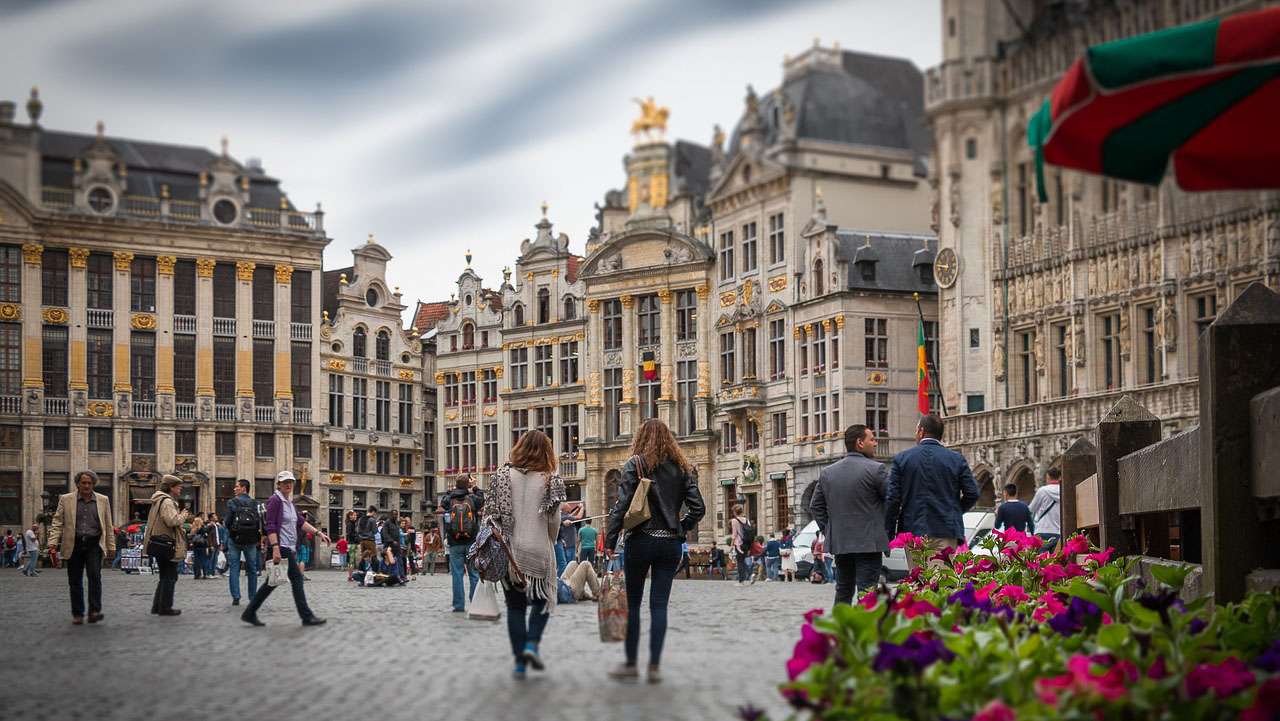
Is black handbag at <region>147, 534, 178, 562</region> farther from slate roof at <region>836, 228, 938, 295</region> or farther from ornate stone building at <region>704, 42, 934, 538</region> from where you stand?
slate roof at <region>836, 228, 938, 295</region>

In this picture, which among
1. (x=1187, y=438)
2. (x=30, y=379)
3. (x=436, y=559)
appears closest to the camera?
(x=1187, y=438)

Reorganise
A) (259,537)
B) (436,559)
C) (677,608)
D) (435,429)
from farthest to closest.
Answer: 1. (435,429)
2. (436,559)
3. (677,608)
4. (259,537)

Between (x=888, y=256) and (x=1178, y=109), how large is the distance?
57092mm

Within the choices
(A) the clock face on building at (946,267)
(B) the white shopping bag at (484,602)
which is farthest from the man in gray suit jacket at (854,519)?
(A) the clock face on building at (946,267)

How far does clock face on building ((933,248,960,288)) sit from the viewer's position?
178 ft

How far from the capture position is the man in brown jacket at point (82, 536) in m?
19.5

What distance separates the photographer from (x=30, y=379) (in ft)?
231

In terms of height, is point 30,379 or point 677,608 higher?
point 30,379

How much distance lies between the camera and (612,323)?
73438 millimetres

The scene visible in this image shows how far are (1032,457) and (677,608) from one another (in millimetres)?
27168

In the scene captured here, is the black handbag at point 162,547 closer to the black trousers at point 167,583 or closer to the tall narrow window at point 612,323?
the black trousers at point 167,583

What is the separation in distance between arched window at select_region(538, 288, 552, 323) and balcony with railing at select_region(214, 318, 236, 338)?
12.5 m

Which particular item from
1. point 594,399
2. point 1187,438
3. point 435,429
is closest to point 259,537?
point 1187,438

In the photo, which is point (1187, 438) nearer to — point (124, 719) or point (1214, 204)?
point (124, 719)
